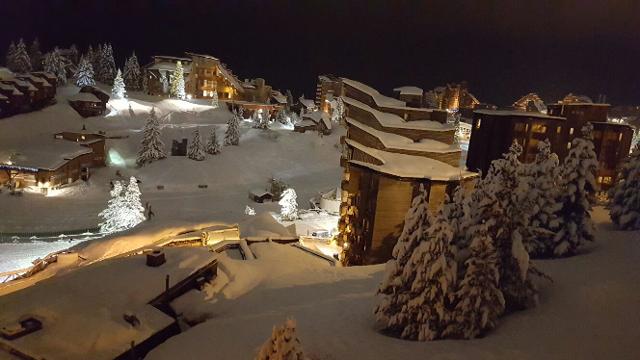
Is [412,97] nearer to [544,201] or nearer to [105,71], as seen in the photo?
[544,201]

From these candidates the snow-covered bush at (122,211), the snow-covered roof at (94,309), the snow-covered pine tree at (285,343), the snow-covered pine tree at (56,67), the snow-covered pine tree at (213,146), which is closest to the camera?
the snow-covered pine tree at (285,343)

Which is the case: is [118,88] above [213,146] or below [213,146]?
above

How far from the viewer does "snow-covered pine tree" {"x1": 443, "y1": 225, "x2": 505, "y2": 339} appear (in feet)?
46.2

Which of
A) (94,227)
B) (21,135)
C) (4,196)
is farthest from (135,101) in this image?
(94,227)

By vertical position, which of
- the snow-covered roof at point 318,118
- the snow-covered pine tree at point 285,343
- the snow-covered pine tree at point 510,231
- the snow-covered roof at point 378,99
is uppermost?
the snow-covered roof at point 378,99

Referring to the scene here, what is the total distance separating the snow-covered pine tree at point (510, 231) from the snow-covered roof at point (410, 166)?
1597cm

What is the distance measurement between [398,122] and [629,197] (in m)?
17.6

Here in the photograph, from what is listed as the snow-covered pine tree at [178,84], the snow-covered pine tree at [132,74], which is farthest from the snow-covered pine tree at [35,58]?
the snow-covered pine tree at [178,84]

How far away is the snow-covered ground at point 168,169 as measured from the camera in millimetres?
46875

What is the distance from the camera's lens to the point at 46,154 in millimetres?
56250

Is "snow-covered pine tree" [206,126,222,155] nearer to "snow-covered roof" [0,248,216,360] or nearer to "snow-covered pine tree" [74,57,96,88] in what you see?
"snow-covered pine tree" [74,57,96,88]

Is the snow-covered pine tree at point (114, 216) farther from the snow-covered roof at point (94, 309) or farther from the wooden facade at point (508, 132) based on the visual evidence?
the wooden facade at point (508, 132)

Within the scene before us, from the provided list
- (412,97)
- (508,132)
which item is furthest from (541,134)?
(412,97)

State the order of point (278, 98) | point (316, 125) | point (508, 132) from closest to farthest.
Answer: point (508, 132), point (316, 125), point (278, 98)
